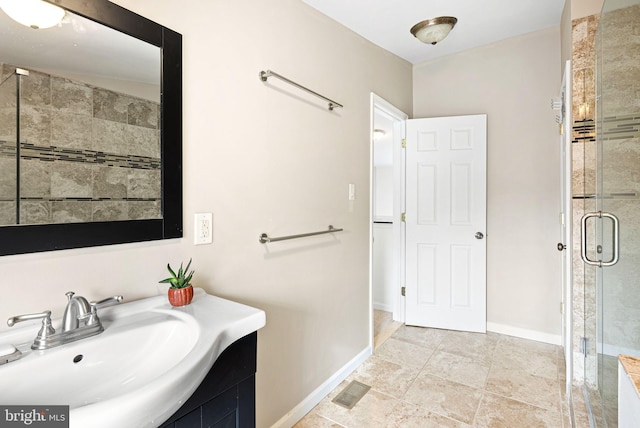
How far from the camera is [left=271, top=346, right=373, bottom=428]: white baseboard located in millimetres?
1804

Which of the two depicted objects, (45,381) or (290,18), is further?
(290,18)

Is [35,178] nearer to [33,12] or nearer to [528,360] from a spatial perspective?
[33,12]

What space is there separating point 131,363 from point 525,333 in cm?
304

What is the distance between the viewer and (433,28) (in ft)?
7.80

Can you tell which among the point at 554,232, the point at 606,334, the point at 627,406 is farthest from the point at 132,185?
the point at 554,232

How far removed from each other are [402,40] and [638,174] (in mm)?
1895

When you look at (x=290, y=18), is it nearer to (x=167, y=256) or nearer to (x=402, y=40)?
(x=402, y=40)

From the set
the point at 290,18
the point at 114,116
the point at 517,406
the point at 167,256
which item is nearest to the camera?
the point at 114,116

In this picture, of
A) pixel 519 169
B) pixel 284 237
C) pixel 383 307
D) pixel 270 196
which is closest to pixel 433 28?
pixel 519 169

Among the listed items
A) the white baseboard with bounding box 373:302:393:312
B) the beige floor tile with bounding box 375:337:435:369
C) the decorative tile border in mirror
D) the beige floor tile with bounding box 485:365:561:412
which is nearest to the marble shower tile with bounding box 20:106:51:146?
the decorative tile border in mirror

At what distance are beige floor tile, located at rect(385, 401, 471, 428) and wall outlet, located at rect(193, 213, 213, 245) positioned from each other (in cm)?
138

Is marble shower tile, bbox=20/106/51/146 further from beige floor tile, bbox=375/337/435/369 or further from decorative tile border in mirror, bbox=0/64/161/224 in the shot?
beige floor tile, bbox=375/337/435/369

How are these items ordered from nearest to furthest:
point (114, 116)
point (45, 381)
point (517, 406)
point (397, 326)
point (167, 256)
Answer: point (45, 381), point (114, 116), point (167, 256), point (517, 406), point (397, 326)

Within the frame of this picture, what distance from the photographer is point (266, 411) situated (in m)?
1.69
